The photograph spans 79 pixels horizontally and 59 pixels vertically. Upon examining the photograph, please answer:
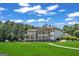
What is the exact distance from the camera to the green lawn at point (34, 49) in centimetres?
1006

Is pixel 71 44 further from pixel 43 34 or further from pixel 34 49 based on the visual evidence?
pixel 34 49

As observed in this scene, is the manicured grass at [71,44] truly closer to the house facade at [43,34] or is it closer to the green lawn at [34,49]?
the green lawn at [34,49]

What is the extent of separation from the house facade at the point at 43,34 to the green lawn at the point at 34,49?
9cm

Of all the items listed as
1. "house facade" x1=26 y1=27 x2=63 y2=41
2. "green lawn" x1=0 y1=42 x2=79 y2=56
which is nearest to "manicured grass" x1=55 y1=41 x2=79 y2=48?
"green lawn" x1=0 y1=42 x2=79 y2=56

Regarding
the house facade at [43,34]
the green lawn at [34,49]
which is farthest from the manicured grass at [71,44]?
the house facade at [43,34]

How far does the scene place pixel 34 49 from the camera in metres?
10.1

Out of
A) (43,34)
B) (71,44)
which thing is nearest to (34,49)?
(43,34)

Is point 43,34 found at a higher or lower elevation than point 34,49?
higher

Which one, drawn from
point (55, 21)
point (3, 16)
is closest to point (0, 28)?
point (3, 16)

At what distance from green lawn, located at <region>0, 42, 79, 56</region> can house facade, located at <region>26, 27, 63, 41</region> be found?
92mm

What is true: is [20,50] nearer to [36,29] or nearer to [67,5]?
[36,29]

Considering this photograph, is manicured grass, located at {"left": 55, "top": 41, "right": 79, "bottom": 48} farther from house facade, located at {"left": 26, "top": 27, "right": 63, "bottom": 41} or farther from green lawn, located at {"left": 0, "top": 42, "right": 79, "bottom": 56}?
house facade, located at {"left": 26, "top": 27, "right": 63, "bottom": 41}

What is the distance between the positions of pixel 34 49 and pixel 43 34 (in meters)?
0.32

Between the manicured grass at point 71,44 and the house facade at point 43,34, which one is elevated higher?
the house facade at point 43,34
